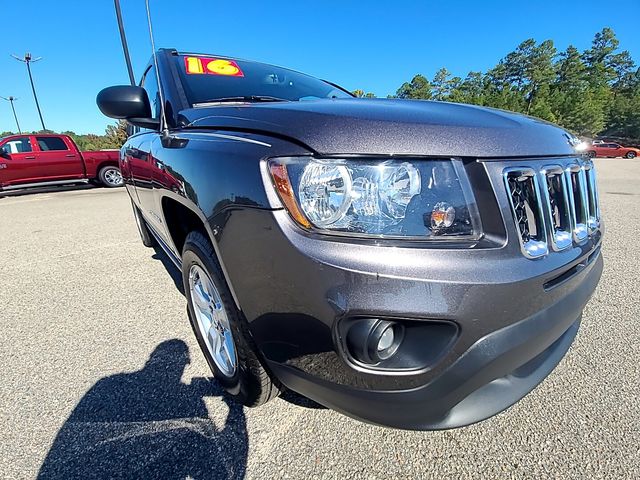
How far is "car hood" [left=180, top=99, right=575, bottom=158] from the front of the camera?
100 cm

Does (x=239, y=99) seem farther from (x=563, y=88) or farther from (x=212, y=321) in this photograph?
(x=563, y=88)

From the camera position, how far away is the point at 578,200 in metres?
1.38

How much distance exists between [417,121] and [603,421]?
1572 mm

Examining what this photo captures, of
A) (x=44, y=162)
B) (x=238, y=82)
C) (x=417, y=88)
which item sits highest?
(x=417, y=88)

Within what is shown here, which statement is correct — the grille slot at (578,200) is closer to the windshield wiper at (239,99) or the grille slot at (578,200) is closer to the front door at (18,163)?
the windshield wiper at (239,99)

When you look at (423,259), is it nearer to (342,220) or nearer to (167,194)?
(342,220)

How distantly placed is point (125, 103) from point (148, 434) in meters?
1.66

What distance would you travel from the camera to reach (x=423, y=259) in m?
0.94

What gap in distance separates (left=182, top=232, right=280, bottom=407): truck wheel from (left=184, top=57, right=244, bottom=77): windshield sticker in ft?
3.71

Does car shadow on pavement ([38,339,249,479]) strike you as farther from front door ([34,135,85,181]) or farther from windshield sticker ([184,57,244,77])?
front door ([34,135,85,181])

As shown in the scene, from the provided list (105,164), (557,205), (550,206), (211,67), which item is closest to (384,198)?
(550,206)

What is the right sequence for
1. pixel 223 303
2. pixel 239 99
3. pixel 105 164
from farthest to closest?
pixel 105 164 → pixel 239 99 → pixel 223 303

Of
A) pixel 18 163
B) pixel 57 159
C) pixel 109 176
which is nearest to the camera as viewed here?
pixel 18 163

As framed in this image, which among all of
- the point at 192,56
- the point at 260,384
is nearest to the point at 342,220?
the point at 260,384
